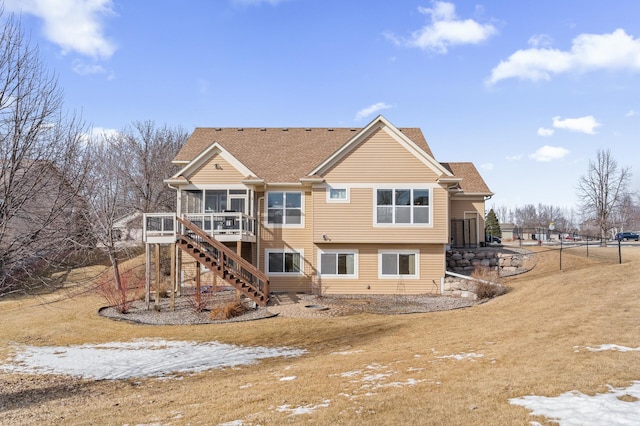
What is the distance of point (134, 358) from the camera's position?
40.1 ft

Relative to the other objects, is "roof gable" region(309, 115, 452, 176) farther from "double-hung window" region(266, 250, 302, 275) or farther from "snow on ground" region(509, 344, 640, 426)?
"snow on ground" region(509, 344, 640, 426)

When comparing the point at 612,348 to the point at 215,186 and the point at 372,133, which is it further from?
the point at 215,186

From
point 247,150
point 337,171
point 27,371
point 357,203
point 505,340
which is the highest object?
point 247,150

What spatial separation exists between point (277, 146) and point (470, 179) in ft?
41.4

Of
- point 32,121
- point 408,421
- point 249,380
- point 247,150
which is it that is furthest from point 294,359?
point 247,150

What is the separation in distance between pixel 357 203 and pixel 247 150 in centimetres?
779

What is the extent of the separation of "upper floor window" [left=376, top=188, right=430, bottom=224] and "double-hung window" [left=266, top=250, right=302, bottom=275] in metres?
4.57

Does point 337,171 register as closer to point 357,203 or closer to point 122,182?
point 357,203

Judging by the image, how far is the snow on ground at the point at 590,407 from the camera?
219 inches

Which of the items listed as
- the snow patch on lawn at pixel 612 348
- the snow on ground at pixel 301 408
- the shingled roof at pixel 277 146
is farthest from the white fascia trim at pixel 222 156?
the snow patch on lawn at pixel 612 348

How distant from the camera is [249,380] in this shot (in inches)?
366

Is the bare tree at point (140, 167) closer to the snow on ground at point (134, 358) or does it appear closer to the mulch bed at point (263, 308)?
the mulch bed at point (263, 308)

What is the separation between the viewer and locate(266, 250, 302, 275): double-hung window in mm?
22672

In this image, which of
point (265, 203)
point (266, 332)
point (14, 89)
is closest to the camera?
point (14, 89)
